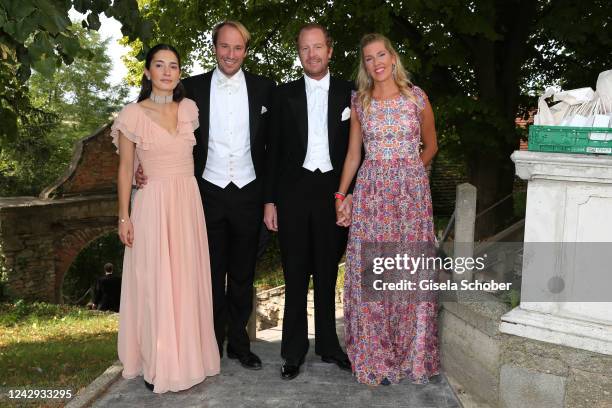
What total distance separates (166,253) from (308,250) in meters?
0.92

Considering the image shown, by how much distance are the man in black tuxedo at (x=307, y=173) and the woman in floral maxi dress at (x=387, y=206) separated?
0.10 metres

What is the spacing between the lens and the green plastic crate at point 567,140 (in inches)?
125

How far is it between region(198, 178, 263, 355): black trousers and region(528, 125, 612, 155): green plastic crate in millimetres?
1730

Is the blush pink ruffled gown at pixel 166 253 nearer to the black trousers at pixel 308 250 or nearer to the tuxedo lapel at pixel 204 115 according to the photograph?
the tuxedo lapel at pixel 204 115

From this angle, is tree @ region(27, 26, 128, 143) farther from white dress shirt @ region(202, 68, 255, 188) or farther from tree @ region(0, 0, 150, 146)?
white dress shirt @ region(202, 68, 255, 188)

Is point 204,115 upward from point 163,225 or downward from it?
upward

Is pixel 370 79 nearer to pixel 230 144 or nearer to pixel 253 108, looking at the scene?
pixel 253 108

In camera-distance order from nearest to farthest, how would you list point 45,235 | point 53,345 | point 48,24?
point 48,24, point 53,345, point 45,235

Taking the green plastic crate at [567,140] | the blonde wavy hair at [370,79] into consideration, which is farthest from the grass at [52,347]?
the green plastic crate at [567,140]

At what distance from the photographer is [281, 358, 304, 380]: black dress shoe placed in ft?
13.1

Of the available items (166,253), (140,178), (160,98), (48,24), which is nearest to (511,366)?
(166,253)

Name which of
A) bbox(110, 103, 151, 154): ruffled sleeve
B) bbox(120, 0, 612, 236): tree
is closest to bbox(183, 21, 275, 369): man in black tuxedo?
bbox(110, 103, 151, 154): ruffled sleeve

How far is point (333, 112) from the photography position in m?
3.83

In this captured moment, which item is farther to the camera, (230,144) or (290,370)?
(290,370)
